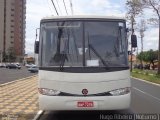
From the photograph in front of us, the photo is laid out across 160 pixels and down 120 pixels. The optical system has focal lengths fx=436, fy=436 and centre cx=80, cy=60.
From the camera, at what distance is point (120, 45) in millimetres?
12453

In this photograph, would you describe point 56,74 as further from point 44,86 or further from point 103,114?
point 103,114

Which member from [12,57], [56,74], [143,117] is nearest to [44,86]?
[56,74]

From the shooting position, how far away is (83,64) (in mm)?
12039

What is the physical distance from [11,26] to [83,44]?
164566 millimetres

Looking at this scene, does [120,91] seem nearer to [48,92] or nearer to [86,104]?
[86,104]

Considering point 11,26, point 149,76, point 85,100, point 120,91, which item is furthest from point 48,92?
point 11,26

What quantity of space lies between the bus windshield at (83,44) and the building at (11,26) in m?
153

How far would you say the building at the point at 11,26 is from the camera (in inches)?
6663

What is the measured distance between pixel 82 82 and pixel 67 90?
46cm

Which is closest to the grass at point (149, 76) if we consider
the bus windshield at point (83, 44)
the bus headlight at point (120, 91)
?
the bus windshield at point (83, 44)

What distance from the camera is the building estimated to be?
555ft

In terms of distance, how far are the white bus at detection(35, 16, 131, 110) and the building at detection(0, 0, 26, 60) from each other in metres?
153

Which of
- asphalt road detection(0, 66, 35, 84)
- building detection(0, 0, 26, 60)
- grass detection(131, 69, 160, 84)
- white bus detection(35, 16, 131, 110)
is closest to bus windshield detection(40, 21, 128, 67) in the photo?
white bus detection(35, 16, 131, 110)

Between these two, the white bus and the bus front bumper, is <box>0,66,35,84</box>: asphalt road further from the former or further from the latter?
the bus front bumper
